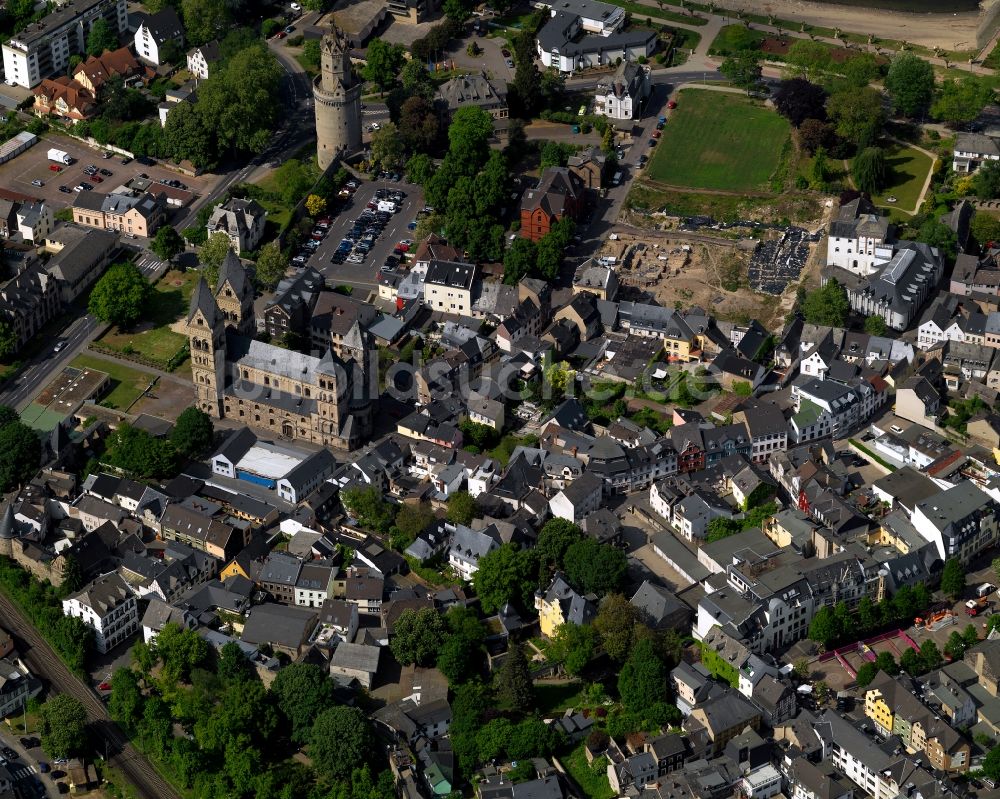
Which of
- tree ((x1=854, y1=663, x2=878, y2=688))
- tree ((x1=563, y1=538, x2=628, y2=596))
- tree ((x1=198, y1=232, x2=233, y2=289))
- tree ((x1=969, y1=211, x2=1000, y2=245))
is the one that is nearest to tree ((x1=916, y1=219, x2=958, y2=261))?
tree ((x1=969, y1=211, x2=1000, y2=245))

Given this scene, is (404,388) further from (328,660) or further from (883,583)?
(883,583)

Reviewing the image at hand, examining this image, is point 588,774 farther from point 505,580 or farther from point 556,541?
point 556,541

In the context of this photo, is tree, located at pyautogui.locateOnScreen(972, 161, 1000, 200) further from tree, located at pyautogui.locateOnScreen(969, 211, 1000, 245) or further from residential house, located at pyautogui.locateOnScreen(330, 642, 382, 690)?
residential house, located at pyautogui.locateOnScreen(330, 642, 382, 690)

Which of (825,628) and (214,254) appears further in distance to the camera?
(214,254)

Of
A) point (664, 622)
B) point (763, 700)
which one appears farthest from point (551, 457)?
point (763, 700)

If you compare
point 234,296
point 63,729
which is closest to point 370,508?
point 234,296

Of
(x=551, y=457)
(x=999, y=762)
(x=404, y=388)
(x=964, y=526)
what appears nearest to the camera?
(x=999, y=762)
